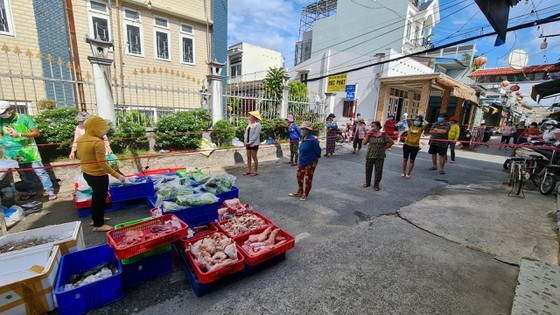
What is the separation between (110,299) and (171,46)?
1059 centimetres

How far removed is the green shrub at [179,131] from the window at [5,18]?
18.3ft

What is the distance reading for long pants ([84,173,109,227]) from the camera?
344cm

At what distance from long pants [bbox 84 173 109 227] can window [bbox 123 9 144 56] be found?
8.16 metres

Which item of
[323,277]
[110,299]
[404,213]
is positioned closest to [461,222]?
[404,213]

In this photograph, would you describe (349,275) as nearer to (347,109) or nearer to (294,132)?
(294,132)

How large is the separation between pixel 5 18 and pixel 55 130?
5.34 metres

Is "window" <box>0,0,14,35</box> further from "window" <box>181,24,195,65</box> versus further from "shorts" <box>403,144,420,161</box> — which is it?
"shorts" <box>403,144,420,161</box>

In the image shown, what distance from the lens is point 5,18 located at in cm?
718

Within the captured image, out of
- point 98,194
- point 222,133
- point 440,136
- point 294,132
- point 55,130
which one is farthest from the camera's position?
point 294,132

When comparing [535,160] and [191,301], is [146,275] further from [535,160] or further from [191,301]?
[535,160]

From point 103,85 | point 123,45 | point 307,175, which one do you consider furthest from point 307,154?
point 123,45

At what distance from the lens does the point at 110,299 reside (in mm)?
2316

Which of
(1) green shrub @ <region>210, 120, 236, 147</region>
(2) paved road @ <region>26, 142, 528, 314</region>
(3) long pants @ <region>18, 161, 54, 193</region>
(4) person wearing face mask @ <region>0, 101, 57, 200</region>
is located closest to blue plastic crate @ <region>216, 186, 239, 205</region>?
(2) paved road @ <region>26, 142, 528, 314</region>

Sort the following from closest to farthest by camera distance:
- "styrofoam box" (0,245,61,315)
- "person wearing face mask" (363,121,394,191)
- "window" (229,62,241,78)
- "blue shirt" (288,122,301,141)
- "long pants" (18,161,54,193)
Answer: "styrofoam box" (0,245,61,315) < "long pants" (18,161,54,193) < "person wearing face mask" (363,121,394,191) < "blue shirt" (288,122,301,141) < "window" (229,62,241,78)
